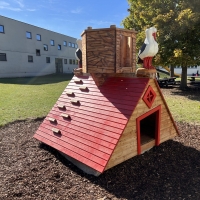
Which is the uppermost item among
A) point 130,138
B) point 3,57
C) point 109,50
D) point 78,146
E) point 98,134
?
point 3,57

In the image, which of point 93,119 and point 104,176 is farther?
point 93,119

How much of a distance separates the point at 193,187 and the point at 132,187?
1.10 meters

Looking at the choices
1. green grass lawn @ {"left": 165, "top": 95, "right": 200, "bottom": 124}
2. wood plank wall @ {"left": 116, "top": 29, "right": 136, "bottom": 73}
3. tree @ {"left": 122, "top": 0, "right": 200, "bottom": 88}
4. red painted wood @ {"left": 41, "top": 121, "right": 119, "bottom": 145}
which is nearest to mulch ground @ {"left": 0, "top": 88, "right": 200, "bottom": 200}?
red painted wood @ {"left": 41, "top": 121, "right": 119, "bottom": 145}

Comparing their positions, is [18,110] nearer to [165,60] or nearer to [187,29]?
[165,60]

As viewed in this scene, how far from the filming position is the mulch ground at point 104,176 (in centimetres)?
313

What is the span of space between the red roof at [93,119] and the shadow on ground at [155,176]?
1.51 feet

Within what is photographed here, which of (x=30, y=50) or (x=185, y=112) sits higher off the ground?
(x=30, y=50)

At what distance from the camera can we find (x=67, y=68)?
40.5 metres

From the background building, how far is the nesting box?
83.6 ft

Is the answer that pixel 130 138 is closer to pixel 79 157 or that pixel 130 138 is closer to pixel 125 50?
pixel 79 157

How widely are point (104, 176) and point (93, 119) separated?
3.92 ft

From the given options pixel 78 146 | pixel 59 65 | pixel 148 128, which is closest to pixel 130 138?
pixel 78 146

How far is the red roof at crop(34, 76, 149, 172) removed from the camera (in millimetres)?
3494

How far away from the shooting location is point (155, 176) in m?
3.59
